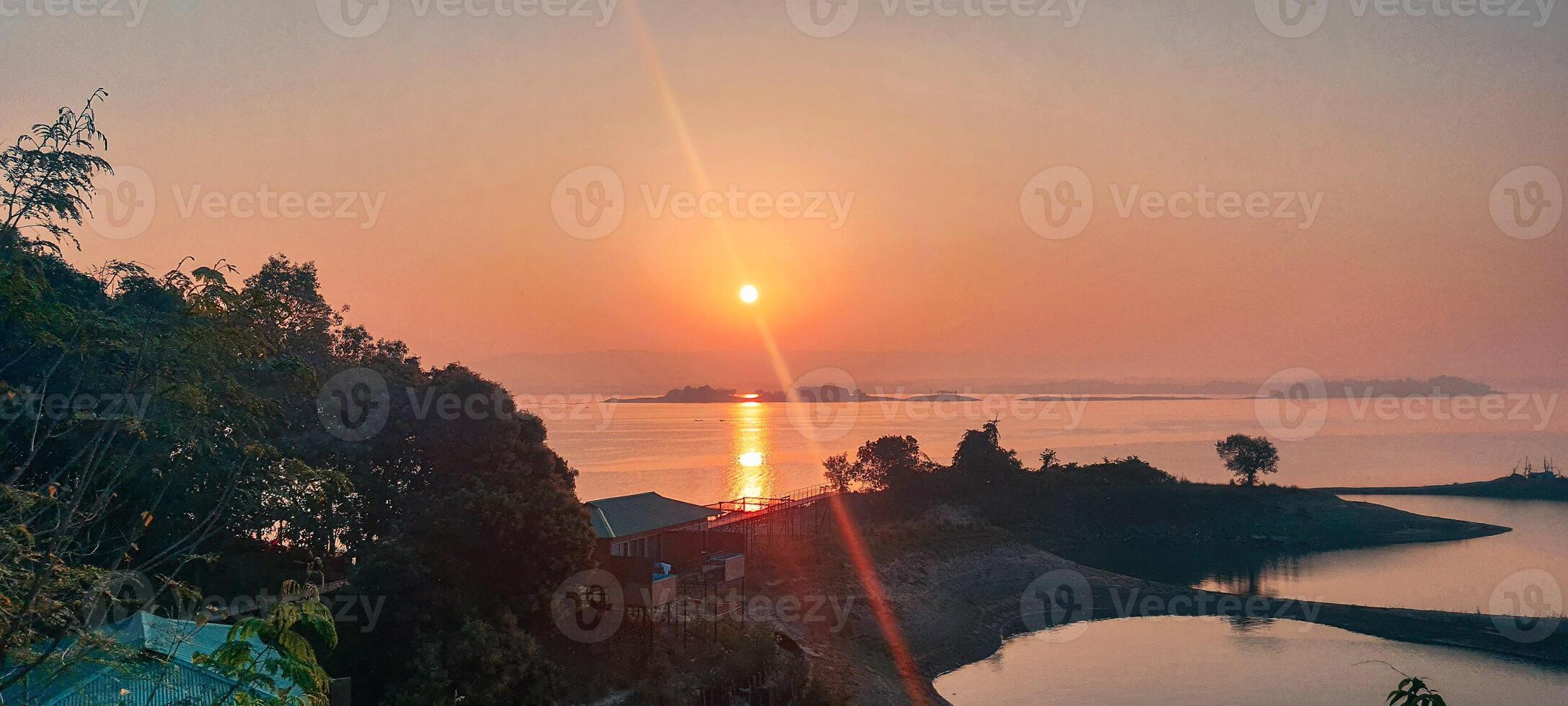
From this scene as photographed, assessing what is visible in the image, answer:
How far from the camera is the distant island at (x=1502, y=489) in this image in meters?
126

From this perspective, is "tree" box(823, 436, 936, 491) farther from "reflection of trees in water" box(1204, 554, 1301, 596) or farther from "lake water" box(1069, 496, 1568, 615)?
"reflection of trees in water" box(1204, 554, 1301, 596)

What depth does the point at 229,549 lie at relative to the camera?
28.8m

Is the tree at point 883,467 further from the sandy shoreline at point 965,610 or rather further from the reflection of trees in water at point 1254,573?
the reflection of trees in water at point 1254,573

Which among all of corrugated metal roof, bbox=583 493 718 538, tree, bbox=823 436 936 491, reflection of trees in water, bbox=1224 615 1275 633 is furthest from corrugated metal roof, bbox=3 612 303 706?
tree, bbox=823 436 936 491

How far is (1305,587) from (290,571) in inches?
2523

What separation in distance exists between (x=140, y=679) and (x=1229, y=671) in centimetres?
4502

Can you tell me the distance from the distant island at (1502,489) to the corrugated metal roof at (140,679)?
13431cm

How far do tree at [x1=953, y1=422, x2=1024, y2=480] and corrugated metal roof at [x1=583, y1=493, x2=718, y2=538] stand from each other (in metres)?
47.5

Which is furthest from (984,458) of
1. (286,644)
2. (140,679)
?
(286,644)

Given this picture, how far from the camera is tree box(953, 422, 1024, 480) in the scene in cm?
8462

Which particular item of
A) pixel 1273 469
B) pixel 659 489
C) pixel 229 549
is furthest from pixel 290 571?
pixel 1273 469

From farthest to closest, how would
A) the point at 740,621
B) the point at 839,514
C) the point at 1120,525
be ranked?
1. the point at 1120,525
2. the point at 839,514
3. the point at 740,621

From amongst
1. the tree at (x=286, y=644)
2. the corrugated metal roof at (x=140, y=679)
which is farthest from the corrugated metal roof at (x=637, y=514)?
the tree at (x=286, y=644)

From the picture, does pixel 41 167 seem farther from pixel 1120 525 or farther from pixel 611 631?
pixel 1120 525
